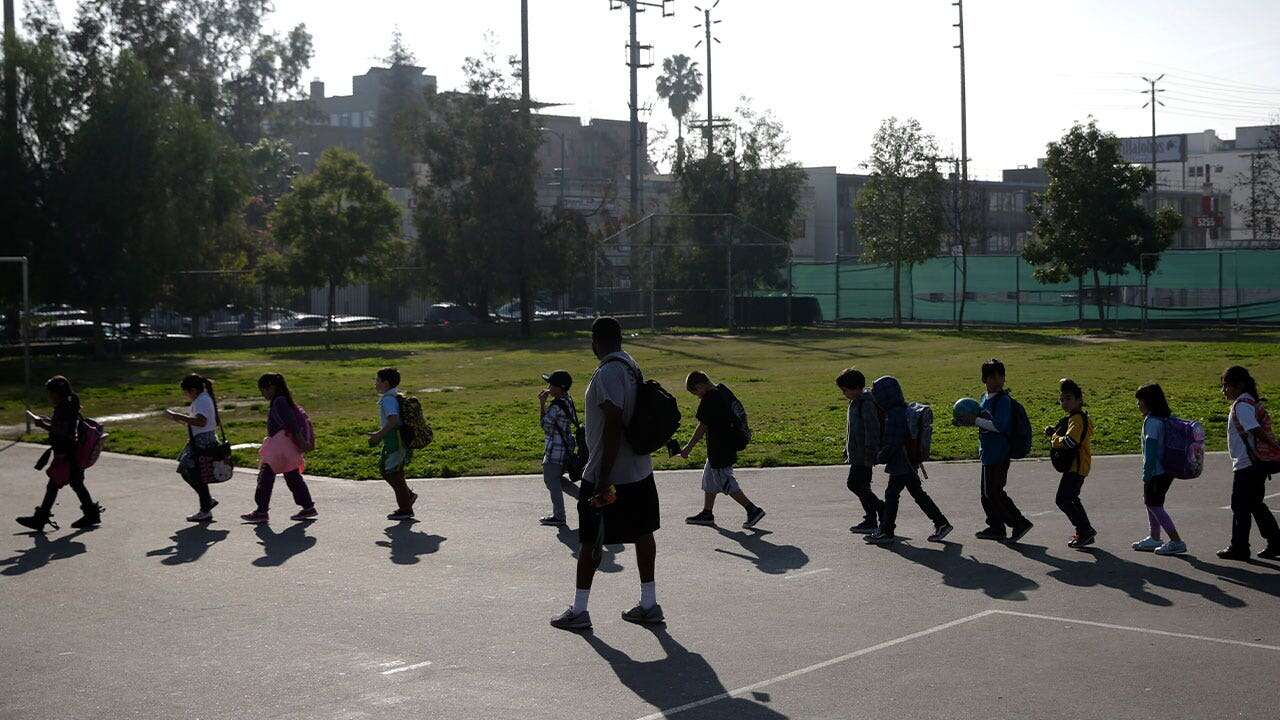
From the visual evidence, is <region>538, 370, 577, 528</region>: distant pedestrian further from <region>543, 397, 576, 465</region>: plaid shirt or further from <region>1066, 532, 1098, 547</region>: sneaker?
<region>1066, 532, 1098, 547</region>: sneaker

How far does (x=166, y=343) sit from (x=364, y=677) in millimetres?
37300

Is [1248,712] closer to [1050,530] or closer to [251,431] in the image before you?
[1050,530]

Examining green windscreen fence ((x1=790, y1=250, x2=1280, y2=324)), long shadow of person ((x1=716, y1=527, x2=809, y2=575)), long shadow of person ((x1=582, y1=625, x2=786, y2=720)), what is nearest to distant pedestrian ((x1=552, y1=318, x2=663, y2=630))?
long shadow of person ((x1=582, y1=625, x2=786, y2=720))

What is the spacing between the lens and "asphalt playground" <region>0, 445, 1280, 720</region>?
6.93m

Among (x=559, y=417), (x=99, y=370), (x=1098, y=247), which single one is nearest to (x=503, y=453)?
(x=559, y=417)

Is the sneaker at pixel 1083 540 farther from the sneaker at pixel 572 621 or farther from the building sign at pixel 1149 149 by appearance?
the building sign at pixel 1149 149

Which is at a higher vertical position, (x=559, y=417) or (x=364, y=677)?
(x=559, y=417)

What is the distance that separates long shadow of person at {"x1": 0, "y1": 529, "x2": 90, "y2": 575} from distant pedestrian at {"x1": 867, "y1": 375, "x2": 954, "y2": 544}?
647 cm

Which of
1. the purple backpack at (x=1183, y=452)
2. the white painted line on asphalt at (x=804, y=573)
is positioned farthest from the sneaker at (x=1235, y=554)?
the white painted line on asphalt at (x=804, y=573)

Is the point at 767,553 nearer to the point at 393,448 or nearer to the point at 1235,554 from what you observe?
the point at 1235,554

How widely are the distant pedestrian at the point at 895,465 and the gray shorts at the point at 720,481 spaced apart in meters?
1.40

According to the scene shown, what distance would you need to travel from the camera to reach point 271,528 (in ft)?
40.9

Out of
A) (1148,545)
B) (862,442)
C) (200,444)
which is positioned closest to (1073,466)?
(1148,545)

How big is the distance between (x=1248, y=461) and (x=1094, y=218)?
4334cm
